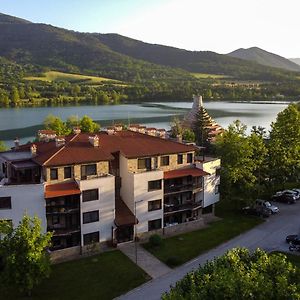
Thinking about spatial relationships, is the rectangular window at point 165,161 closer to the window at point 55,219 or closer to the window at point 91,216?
the window at point 91,216

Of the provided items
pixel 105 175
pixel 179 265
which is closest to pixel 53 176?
pixel 105 175

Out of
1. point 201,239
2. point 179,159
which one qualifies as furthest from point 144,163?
point 201,239

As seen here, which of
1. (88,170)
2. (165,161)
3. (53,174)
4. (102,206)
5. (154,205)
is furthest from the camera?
(165,161)

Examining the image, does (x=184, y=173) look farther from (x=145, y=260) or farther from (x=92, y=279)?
(x=92, y=279)

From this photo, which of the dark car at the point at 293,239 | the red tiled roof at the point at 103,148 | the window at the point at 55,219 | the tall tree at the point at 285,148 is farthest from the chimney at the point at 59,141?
the tall tree at the point at 285,148

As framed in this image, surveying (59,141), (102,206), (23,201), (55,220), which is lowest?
(55,220)

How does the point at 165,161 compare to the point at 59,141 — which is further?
the point at 165,161

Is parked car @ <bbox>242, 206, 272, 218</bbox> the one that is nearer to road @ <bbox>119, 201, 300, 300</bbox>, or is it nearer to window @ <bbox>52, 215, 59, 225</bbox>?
road @ <bbox>119, 201, 300, 300</bbox>

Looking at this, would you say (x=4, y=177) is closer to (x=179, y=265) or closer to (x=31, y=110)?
(x=179, y=265)
